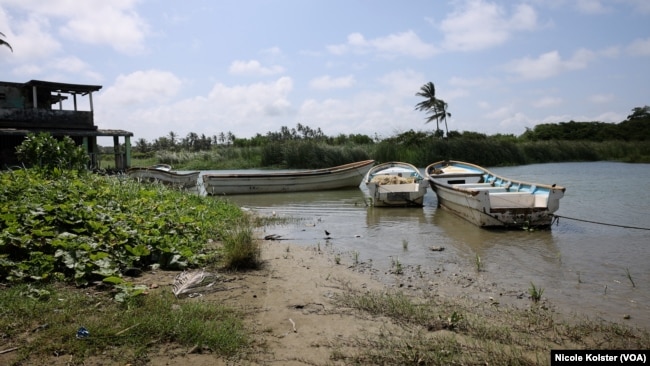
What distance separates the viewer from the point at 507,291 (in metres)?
5.33

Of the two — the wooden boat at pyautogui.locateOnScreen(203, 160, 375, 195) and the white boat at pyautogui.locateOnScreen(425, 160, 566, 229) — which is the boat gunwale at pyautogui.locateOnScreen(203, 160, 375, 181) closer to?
the wooden boat at pyautogui.locateOnScreen(203, 160, 375, 195)

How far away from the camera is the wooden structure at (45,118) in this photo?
2030 centimetres

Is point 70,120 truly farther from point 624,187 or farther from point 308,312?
point 624,187

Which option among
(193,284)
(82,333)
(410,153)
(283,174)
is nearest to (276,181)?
(283,174)

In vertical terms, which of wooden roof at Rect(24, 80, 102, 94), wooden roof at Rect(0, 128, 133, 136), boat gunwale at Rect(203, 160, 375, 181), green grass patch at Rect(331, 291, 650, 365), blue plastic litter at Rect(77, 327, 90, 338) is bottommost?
green grass patch at Rect(331, 291, 650, 365)

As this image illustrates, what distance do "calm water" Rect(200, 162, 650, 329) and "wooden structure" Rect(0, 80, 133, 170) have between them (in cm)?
1303

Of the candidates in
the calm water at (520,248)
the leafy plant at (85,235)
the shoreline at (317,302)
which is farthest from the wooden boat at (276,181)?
the shoreline at (317,302)

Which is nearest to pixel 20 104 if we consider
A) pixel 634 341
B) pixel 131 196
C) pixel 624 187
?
pixel 131 196

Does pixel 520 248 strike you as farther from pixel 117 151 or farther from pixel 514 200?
pixel 117 151

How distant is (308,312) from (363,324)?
61cm

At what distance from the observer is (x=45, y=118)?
20953 mm

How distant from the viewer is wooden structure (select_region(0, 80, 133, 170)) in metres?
20.3

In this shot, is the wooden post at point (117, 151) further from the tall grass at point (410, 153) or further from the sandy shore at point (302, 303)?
the sandy shore at point (302, 303)

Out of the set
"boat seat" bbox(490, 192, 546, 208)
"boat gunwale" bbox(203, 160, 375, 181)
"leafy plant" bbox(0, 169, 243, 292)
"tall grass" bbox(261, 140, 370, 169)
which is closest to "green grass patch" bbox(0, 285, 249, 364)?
"leafy plant" bbox(0, 169, 243, 292)
